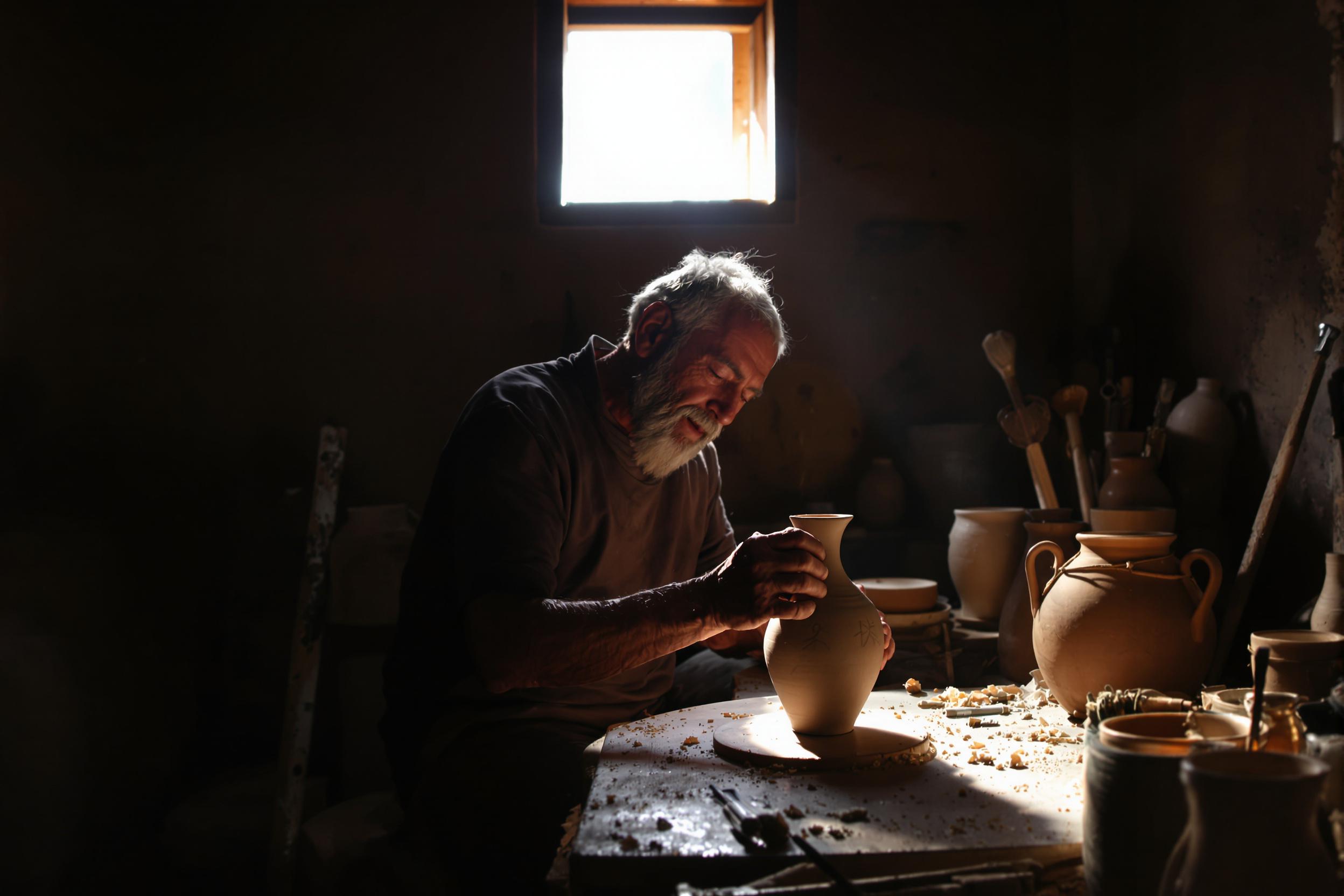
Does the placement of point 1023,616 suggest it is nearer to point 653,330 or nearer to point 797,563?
point 797,563

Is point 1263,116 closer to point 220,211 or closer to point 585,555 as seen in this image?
point 585,555

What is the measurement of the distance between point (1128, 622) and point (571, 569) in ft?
4.38

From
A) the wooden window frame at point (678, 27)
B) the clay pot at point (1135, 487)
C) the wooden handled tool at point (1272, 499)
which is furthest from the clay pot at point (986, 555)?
the wooden window frame at point (678, 27)

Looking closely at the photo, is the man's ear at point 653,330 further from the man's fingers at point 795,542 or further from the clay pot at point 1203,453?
the clay pot at point 1203,453

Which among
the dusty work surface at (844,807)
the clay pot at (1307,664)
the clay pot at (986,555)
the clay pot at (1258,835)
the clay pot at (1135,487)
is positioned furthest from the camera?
the clay pot at (986,555)

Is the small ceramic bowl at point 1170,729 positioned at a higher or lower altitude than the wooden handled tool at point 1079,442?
lower

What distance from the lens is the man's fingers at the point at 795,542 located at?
6.29ft

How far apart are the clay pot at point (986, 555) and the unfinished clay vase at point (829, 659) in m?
Result: 1.43

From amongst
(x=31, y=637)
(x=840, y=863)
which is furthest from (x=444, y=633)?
(x=31, y=637)

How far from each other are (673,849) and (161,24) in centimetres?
427

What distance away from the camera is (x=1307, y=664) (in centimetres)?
174

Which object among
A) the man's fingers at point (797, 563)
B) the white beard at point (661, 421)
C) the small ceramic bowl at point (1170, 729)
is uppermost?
the white beard at point (661, 421)

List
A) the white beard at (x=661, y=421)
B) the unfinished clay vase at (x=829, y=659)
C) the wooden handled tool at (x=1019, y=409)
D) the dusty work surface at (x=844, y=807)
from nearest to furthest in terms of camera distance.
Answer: the dusty work surface at (x=844, y=807) < the unfinished clay vase at (x=829, y=659) < the white beard at (x=661, y=421) < the wooden handled tool at (x=1019, y=409)

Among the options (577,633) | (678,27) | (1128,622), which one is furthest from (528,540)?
(678,27)
